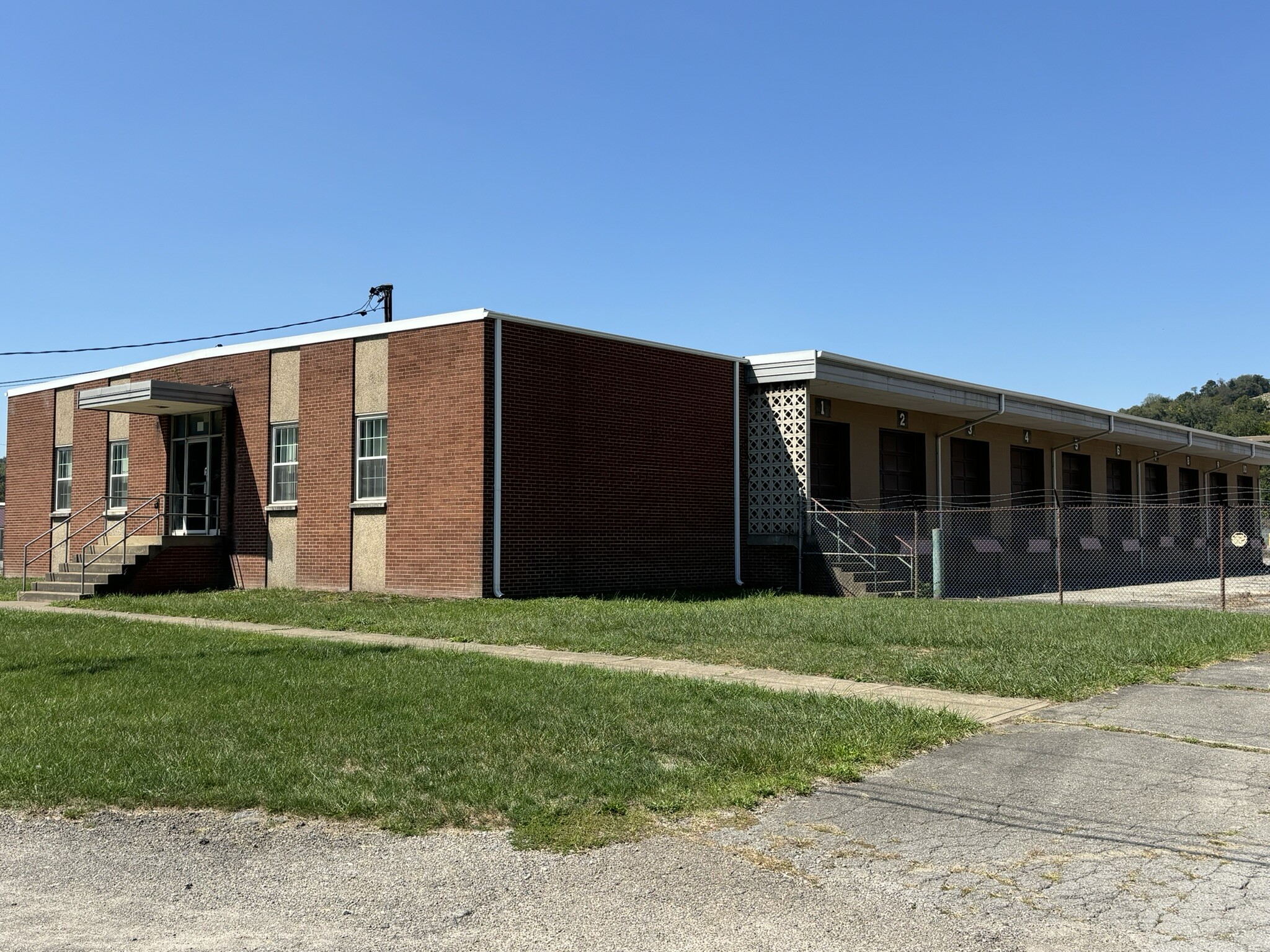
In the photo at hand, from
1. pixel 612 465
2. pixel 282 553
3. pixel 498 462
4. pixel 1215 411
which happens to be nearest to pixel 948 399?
pixel 612 465

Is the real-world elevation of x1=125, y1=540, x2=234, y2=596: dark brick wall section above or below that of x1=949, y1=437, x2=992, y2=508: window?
below

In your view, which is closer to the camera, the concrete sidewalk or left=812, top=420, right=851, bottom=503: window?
the concrete sidewalk

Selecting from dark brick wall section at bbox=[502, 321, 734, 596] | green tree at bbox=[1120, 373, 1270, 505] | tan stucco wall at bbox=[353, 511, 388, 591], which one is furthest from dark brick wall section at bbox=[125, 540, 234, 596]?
green tree at bbox=[1120, 373, 1270, 505]

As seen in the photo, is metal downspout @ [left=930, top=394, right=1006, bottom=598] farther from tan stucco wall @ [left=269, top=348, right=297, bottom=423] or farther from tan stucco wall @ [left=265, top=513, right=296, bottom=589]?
tan stucco wall @ [left=269, top=348, right=297, bottom=423]

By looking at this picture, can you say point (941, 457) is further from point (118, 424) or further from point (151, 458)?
point (118, 424)

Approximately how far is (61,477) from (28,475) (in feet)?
4.67

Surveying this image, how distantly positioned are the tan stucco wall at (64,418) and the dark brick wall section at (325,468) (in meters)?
8.49

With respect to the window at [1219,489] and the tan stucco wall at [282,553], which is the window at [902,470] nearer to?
the tan stucco wall at [282,553]

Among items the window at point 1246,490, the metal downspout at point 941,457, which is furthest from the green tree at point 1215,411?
the metal downspout at point 941,457

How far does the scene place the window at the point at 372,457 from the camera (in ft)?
67.1

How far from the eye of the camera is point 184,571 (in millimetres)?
22172

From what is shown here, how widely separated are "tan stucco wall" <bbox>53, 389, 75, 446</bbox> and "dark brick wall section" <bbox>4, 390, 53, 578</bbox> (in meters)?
0.18

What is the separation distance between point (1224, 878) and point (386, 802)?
4.05 meters

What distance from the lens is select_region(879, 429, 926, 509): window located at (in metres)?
26.9
